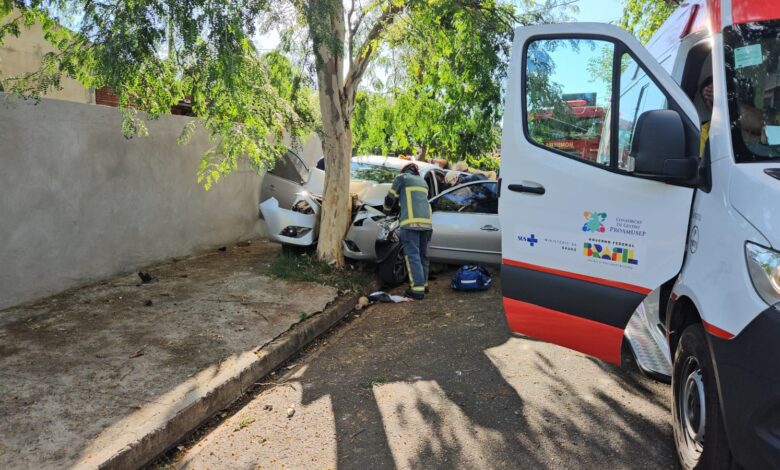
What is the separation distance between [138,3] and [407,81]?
499 centimetres

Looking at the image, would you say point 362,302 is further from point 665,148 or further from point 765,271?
point 765,271

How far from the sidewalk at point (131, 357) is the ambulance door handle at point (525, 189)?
2.50m

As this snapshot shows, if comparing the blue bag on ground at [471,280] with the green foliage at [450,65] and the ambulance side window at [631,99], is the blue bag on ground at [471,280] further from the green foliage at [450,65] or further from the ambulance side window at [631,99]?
the ambulance side window at [631,99]

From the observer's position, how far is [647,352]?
3480 mm

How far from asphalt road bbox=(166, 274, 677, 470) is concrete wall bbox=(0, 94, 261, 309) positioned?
A: 2907 millimetres

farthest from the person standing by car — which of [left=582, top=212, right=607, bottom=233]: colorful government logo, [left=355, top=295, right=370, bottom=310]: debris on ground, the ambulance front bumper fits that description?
the ambulance front bumper

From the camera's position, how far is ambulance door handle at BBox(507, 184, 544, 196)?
3.35m

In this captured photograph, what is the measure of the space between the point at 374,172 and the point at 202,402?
6.79 m

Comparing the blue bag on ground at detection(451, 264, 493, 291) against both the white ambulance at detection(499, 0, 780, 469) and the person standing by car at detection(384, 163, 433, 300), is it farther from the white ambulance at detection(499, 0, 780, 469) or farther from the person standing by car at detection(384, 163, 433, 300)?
the white ambulance at detection(499, 0, 780, 469)

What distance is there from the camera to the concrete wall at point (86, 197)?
5379mm

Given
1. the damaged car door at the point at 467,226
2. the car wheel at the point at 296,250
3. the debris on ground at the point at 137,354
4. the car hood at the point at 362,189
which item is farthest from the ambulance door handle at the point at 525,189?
the car hood at the point at 362,189

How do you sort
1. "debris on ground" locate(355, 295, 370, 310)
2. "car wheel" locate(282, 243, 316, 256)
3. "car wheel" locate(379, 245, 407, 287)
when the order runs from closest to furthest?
"debris on ground" locate(355, 295, 370, 310) < "car wheel" locate(379, 245, 407, 287) < "car wheel" locate(282, 243, 316, 256)

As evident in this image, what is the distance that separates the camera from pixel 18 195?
5.39m

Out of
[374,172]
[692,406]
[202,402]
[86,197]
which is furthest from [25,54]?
[692,406]
